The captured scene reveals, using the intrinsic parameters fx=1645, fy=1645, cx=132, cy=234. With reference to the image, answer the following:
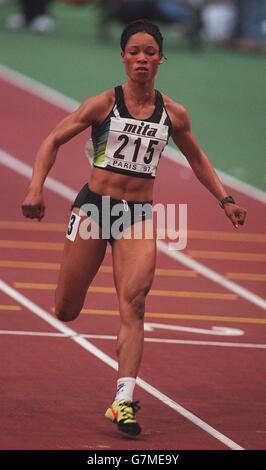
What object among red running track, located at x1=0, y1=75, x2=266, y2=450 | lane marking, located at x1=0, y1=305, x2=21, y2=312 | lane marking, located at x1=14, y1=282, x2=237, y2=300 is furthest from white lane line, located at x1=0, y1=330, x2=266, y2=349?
lane marking, located at x1=14, y1=282, x2=237, y2=300

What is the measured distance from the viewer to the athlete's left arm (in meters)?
11.3

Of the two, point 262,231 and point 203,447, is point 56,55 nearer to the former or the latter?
point 262,231

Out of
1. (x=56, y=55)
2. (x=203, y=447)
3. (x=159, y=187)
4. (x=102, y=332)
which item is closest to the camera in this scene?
(x=203, y=447)

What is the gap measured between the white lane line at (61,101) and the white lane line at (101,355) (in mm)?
6789

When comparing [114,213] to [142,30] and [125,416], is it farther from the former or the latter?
[125,416]

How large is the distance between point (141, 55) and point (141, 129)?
1.66 feet

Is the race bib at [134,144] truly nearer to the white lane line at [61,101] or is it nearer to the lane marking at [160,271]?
the lane marking at [160,271]

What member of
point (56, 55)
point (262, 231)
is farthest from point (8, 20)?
point (262, 231)

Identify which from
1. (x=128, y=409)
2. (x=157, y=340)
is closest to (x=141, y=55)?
(x=128, y=409)

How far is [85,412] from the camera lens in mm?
11250

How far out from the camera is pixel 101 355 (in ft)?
43.4

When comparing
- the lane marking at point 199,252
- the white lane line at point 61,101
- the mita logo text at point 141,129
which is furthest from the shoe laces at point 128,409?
the white lane line at point 61,101

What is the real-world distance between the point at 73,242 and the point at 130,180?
58 cm

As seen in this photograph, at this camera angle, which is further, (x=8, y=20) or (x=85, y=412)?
(x=8, y=20)
